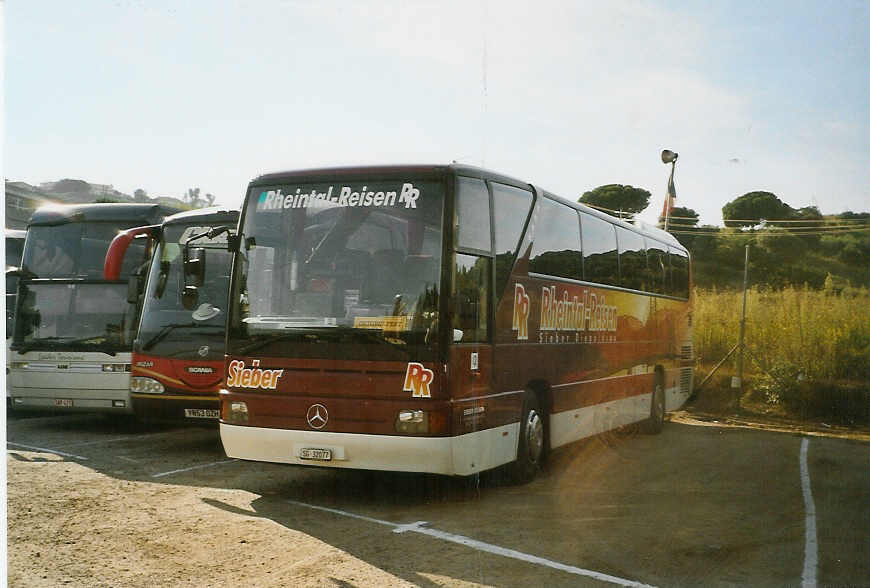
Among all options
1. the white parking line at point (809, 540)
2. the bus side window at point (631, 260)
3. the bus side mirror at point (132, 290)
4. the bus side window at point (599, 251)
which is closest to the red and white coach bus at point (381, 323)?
the bus side window at point (599, 251)

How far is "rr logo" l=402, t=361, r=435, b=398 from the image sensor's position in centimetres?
870

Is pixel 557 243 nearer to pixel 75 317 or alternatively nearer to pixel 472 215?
pixel 472 215

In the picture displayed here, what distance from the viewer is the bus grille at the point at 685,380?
65.2 feet

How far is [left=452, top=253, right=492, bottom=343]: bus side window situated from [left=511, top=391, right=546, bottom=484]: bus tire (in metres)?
1.54

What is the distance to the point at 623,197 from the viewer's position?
63.9 feet

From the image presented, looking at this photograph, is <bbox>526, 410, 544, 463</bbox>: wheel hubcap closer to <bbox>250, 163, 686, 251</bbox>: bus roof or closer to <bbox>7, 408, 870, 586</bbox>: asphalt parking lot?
<bbox>7, 408, 870, 586</bbox>: asphalt parking lot

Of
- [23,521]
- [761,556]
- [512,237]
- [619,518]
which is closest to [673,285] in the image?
[512,237]

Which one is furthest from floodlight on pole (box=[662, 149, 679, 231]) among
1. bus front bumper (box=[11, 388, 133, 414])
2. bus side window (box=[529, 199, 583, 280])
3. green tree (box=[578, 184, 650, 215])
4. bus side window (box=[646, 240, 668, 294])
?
bus front bumper (box=[11, 388, 133, 414])

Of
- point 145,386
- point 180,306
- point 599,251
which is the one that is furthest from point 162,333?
point 599,251

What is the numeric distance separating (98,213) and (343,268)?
795 centimetres

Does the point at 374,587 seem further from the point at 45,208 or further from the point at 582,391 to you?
the point at 45,208

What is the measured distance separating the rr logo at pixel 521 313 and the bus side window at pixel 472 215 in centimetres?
89

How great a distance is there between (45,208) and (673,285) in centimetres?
1149

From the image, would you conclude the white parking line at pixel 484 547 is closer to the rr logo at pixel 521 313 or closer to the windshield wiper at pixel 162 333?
the rr logo at pixel 521 313
